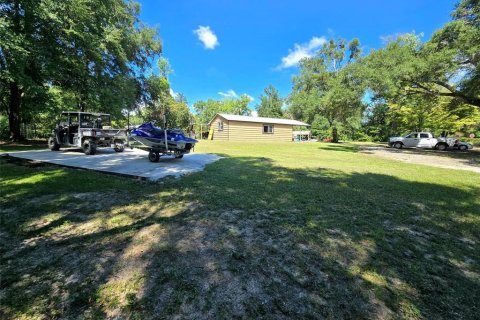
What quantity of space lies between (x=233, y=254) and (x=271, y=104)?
57.8m

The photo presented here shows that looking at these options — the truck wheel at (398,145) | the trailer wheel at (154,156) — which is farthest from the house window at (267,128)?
the trailer wheel at (154,156)

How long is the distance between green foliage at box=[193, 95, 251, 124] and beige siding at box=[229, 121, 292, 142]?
95.3 ft

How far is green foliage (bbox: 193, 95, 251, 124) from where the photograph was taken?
57.6 metres

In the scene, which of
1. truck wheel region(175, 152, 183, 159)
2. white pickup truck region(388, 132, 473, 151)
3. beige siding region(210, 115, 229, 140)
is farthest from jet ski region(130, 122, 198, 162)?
white pickup truck region(388, 132, 473, 151)

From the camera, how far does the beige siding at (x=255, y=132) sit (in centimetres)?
2720

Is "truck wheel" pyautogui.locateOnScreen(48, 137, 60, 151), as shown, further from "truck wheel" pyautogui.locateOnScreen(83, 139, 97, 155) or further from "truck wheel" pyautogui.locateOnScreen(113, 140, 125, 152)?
"truck wheel" pyautogui.locateOnScreen(113, 140, 125, 152)

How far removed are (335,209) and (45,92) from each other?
52.4 ft

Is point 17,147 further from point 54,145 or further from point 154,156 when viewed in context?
point 154,156

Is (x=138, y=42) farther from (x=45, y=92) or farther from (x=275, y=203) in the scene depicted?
(x=275, y=203)

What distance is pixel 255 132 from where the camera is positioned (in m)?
28.5

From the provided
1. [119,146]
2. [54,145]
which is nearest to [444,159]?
[119,146]

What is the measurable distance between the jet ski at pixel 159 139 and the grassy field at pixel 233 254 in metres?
3.68

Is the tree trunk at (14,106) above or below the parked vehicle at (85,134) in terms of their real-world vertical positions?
above

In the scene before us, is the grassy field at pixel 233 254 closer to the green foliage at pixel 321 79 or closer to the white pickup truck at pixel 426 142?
the white pickup truck at pixel 426 142
